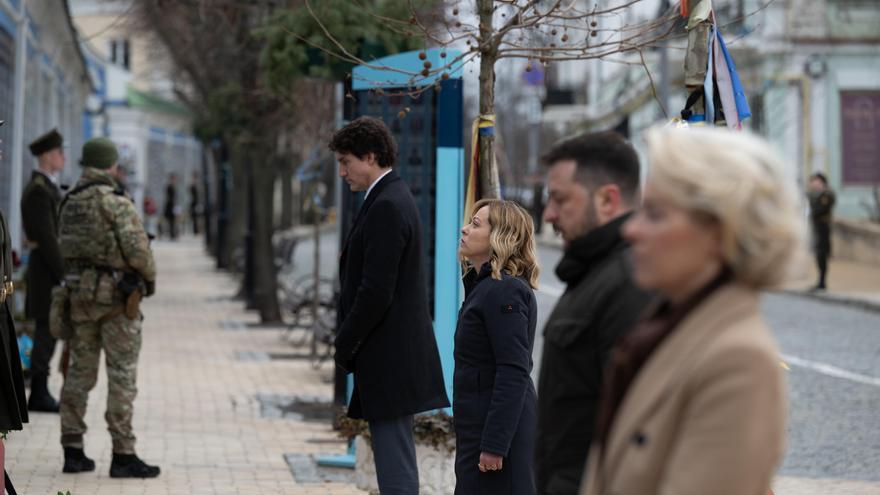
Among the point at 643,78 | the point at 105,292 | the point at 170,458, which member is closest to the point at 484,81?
the point at 105,292

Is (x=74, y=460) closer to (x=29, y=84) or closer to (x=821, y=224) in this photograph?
(x=29, y=84)

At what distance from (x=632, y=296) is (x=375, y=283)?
Result: 2.78 m

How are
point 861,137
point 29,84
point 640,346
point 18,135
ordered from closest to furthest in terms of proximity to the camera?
point 640,346 < point 18,135 < point 29,84 < point 861,137

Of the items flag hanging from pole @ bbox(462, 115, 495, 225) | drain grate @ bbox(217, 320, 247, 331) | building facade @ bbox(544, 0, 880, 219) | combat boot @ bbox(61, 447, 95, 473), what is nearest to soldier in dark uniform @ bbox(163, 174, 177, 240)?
building facade @ bbox(544, 0, 880, 219)

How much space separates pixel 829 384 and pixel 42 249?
6.96 m

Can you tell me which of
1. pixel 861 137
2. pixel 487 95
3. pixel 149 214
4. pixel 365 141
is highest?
pixel 861 137

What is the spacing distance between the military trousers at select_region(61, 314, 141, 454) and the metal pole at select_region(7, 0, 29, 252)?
917 cm

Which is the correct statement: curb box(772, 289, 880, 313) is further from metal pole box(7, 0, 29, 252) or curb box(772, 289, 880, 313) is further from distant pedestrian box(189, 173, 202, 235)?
distant pedestrian box(189, 173, 202, 235)

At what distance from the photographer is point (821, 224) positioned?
26562 millimetres

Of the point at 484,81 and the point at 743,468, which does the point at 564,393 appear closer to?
the point at 743,468

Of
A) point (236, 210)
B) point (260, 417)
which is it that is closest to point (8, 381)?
point (260, 417)

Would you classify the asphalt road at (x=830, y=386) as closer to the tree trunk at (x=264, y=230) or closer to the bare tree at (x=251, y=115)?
the tree trunk at (x=264, y=230)

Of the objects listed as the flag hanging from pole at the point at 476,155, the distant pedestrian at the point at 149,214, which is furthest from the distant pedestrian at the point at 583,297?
the distant pedestrian at the point at 149,214

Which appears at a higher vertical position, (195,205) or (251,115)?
(251,115)
